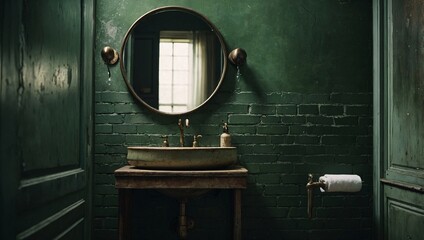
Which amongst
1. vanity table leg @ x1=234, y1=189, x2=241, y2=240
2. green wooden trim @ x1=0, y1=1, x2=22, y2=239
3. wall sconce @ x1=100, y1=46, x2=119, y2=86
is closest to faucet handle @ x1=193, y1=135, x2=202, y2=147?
vanity table leg @ x1=234, y1=189, x2=241, y2=240

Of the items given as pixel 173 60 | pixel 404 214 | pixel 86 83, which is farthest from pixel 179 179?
pixel 404 214

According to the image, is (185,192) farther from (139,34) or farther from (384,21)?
(384,21)

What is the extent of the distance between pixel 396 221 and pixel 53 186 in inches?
89.4

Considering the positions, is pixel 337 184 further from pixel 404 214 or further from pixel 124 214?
pixel 124 214

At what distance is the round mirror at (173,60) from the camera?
3.25 meters

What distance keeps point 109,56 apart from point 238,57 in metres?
0.95

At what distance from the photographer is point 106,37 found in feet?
10.7

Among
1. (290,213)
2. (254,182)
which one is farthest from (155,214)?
(290,213)

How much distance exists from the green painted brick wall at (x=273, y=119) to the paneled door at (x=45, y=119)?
3.74 ft

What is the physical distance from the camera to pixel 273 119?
332 cm

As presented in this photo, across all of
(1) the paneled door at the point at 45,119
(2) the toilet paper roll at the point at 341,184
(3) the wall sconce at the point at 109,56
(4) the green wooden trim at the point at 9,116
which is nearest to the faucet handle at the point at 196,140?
(3) the wall sconce at the point at 109,56

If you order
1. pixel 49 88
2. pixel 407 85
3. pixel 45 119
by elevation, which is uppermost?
pixel 407 85

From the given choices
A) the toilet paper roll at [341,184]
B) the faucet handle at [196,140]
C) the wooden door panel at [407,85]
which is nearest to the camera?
the wooden door panel at [407,85]

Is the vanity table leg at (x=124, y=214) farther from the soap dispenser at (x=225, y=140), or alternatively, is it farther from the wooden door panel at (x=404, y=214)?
the wooden door panel at (x=404, y=214)
